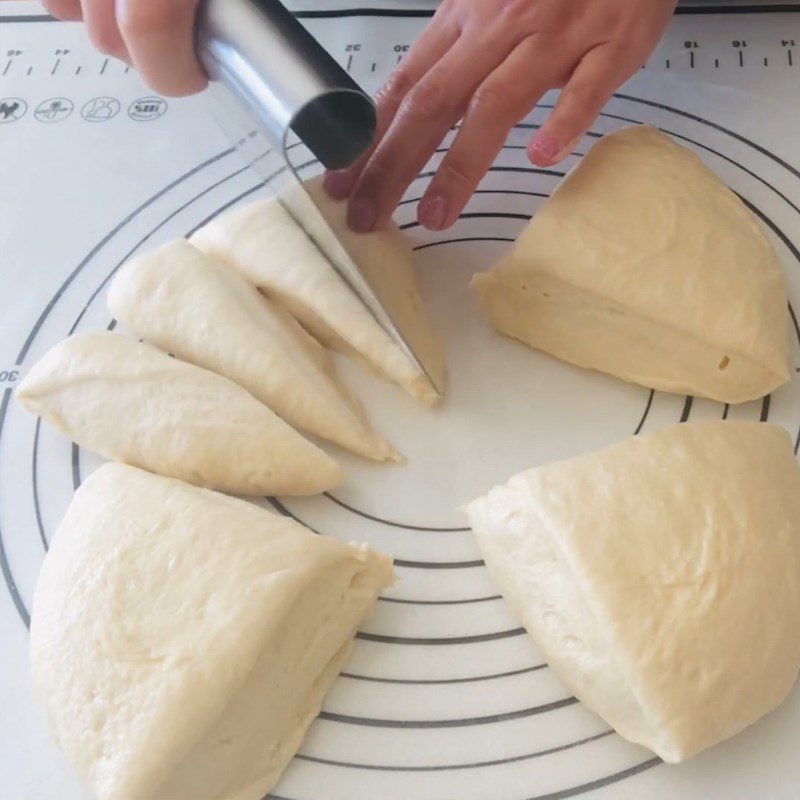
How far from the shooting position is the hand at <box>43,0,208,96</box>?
82 cm

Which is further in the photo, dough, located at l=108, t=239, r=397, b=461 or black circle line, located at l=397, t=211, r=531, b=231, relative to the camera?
black circle line, located at l=397, t=211, r=531, b=231

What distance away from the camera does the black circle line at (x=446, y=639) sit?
0.87m

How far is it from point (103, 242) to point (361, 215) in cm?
40

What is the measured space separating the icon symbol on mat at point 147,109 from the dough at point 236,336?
0.40m

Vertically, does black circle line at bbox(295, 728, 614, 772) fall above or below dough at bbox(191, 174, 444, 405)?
below

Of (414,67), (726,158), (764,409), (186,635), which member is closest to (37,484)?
(186,635)

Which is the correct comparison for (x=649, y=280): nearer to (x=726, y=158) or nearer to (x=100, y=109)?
(x=726, y=158)

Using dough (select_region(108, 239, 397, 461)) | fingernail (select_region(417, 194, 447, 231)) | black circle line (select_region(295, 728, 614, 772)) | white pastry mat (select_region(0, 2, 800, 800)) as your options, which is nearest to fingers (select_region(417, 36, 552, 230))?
fingernail (select_region(417, 194, 447, 231))

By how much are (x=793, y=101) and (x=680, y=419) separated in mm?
577

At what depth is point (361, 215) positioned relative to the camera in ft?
3.34

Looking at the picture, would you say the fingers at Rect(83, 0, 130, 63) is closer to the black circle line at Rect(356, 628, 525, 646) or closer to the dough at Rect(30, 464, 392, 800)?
the dough at Rect(30, 464, 392, 800)

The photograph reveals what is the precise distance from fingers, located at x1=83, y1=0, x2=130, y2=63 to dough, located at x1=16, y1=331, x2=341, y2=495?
0.34 m

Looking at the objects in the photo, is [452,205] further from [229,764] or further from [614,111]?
[229,764]

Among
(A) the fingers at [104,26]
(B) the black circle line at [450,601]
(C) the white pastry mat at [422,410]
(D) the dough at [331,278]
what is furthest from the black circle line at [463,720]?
(A) the fingers at [104,26]
